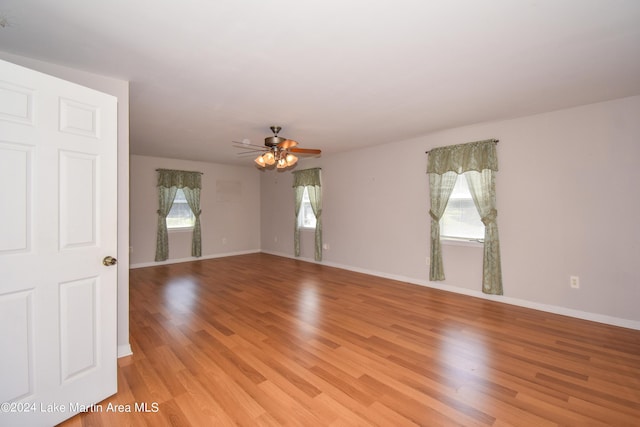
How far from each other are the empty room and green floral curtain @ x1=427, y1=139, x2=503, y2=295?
0.09 ft

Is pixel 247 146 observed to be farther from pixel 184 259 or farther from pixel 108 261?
pixel 108 261

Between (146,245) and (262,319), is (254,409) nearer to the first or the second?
(262,319)

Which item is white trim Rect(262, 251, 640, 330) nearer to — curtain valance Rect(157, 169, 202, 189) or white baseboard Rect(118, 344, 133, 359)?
white baseboard Rect(118, 344, 133, 359)

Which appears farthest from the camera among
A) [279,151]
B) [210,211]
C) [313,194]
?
[210,211]

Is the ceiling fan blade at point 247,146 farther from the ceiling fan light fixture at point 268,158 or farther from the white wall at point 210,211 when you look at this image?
the white wall at point 210,211

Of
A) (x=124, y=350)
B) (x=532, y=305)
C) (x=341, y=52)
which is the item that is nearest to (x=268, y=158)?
(x=341, y=52)

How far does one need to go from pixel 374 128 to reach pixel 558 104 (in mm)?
2132

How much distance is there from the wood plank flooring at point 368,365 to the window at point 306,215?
3.01 m

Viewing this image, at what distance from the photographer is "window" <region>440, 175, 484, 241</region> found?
419 cm

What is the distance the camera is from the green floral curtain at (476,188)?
3889 mm

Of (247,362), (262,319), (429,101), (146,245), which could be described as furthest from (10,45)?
(146,245)

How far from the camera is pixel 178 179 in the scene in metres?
6.66

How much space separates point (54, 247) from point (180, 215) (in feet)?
18.0

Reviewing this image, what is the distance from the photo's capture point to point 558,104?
128 inches
